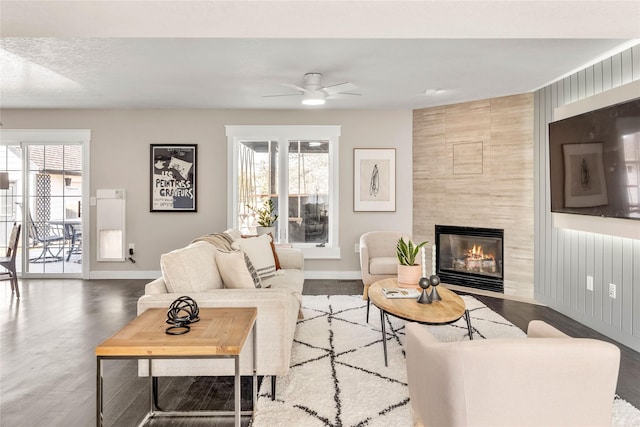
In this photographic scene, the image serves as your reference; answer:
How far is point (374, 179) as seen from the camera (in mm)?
5590

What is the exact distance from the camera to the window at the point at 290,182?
5.63 metres

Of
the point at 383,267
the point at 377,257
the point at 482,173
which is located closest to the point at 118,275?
the point at 377,257

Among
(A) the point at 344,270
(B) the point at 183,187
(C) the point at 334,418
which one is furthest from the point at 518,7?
(B) the point at 183,187

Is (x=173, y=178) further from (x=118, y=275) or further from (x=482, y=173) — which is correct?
(x=482, y=173)

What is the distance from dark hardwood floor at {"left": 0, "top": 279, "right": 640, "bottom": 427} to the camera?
7.00 feet

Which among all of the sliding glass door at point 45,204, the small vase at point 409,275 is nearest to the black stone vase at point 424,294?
the small vase at point 409,275

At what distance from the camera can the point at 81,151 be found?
5730mm

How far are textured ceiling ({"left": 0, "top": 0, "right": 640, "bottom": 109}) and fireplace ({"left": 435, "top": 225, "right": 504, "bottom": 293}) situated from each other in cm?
178

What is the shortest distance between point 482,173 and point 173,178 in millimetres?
4432

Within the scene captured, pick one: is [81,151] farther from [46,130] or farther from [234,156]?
[234,156]

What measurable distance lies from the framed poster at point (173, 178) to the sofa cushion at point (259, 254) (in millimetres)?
2633

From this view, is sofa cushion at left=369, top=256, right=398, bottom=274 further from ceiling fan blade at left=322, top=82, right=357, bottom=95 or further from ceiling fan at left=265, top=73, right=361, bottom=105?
ceiling fan blade at left=322, top=82, right=357, bottom=95

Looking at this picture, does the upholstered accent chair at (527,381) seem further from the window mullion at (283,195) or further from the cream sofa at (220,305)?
the window mullion at (283,195)

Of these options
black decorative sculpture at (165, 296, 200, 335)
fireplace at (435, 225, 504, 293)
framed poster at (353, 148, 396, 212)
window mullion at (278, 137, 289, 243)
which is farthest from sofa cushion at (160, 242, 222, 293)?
fireplace at (435, 225, 504, 293)
